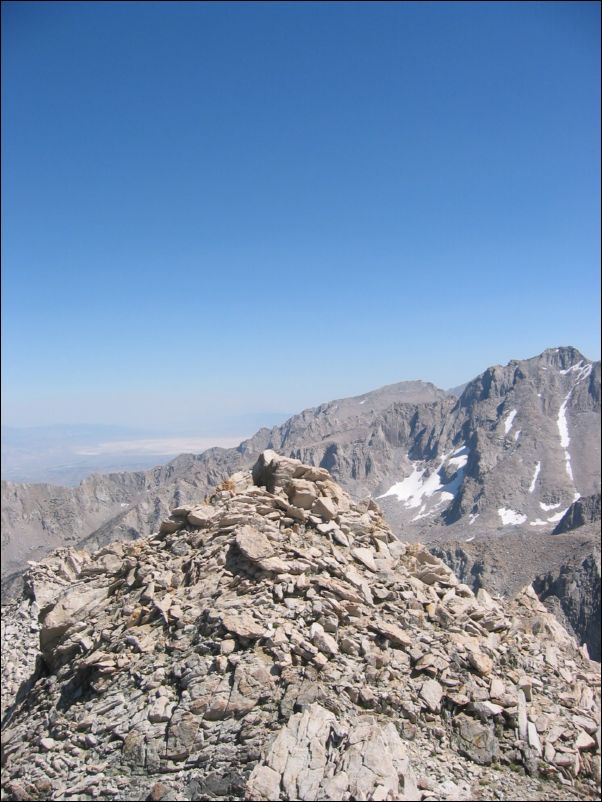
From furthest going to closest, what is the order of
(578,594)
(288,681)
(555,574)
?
(555,574), (578,594), (288,681)

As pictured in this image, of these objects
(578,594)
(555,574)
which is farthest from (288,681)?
(555,574)

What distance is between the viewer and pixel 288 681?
13.3 metres

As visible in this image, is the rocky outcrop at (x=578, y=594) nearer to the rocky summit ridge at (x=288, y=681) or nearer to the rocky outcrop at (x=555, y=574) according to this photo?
the rocky outcrop at (x=555, y=574)

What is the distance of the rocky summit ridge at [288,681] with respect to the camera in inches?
476

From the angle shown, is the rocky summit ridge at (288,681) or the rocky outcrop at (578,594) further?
the rocky outcrop at (578,594)

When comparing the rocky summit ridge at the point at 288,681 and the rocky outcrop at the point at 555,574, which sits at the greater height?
the rocky summit ridge at the point at 288,681

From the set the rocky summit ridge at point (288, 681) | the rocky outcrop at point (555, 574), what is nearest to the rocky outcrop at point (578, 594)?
the rocky outcrop at point (555, 574)

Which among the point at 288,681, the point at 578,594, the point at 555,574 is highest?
the point at 288,681

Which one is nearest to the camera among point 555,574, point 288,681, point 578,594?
point 288,681

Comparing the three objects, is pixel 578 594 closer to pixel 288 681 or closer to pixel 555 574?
pixel 555 574

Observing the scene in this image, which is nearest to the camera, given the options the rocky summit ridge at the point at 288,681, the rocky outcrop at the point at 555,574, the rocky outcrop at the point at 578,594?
the rocky summit ridge at the point at 288,681

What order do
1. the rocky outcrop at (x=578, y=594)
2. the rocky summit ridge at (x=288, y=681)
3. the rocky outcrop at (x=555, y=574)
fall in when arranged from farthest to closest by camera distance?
the rocky outcrop at (x=555, y=574) → the rocky outcrop at (x=578, y=594) → the rocky summit ridge at (x=288, y=681)

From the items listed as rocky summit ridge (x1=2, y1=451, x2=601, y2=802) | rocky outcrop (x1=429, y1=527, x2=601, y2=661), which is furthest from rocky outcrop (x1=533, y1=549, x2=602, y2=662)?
rocky summit ridge (x1=2, y1=451, x2=601, y2=802)

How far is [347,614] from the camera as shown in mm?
15180
